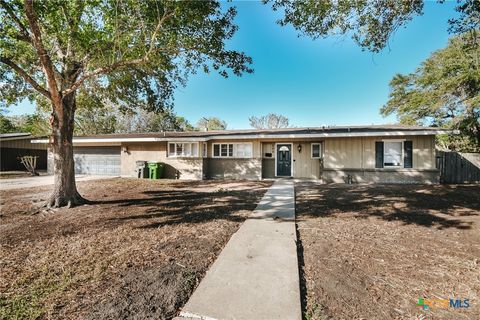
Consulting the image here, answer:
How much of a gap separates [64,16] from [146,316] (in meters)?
6.65

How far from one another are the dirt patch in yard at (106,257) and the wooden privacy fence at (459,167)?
1222 cm

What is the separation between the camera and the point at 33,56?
7059 mm

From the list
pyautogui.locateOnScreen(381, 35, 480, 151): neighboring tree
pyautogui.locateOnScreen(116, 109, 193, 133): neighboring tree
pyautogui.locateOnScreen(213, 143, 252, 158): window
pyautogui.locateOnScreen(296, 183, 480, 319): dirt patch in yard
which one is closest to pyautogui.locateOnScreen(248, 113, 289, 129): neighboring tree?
pyautogui.locateOnScreen(116, 109, 193, 133): neighboring tree

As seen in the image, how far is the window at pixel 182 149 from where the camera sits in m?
13.9

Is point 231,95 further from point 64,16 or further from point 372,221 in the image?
point 372,221

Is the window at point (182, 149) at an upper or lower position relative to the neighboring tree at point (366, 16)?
lower

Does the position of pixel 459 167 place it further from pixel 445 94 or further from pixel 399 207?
pixel 399 207

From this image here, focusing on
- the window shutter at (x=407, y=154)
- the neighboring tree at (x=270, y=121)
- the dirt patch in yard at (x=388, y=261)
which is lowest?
the dirt patch in yard at (x=388, y=261)

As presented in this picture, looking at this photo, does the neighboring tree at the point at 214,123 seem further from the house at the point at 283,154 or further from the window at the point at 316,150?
the window at the point at 316,150

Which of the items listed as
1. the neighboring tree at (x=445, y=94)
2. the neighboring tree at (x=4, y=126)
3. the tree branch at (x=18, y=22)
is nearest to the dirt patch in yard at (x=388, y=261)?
the tree branch at (x=18, y=22)

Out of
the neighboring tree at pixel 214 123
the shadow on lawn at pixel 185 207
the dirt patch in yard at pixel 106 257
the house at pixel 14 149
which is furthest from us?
the neighboring tree at pixel 214 123

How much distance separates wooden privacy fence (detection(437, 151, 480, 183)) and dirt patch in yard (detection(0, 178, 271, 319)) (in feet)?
40.1

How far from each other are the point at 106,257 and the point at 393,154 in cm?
1269

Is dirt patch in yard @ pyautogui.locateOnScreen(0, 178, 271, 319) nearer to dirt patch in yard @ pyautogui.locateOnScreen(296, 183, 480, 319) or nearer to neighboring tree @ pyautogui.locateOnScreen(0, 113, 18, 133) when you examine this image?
dirt patch in yard @ pyautogui.locateOnScreen(296, 183, 480, 319)
